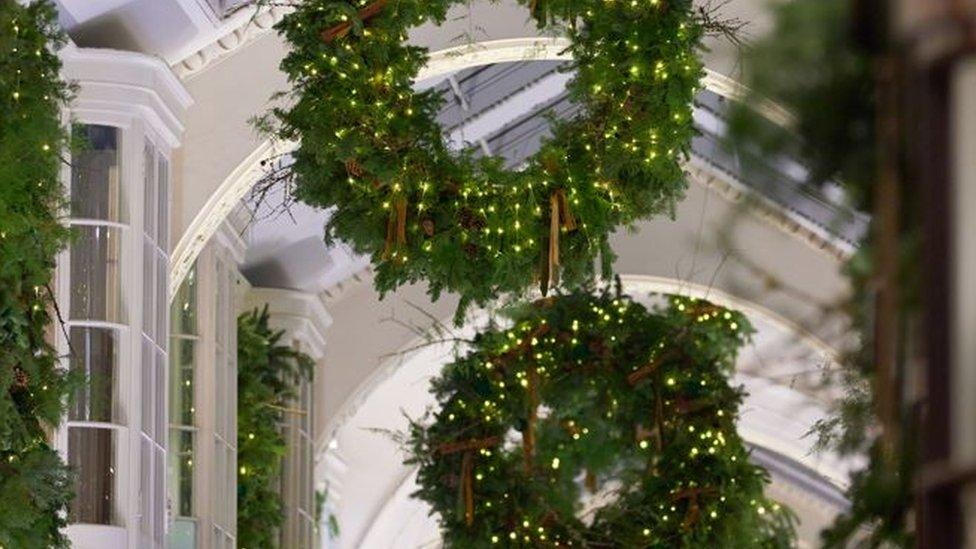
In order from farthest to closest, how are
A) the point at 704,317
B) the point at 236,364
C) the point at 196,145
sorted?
the point at 236,364, the point at 704,317, the point at 196,145

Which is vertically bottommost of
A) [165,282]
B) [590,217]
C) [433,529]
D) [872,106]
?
[872,106]

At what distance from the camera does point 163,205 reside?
1016 cm

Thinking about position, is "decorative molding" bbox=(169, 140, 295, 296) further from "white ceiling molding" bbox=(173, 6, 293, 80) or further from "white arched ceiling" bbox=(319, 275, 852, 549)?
"white arched ceiling" bbox=(319, 275, 852, 549)

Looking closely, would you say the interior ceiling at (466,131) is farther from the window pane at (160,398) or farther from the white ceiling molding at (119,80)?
the white ceiling molding at (119,80)

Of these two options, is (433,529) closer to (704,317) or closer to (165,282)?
(704,317)

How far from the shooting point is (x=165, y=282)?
10.2 m

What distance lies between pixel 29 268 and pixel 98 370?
338cm

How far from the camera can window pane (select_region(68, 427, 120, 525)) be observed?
30.4ft

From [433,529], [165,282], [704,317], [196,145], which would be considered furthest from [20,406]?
[433,529]

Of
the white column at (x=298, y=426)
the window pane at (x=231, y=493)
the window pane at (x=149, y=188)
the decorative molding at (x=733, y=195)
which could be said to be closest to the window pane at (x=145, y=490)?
the window pane at (x=149, y=188)

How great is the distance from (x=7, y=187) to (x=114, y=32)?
4.24 m

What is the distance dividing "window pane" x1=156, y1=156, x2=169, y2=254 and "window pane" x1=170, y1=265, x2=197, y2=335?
1.62m

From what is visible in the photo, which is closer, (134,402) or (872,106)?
(872,106)

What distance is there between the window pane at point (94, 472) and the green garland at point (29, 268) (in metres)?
2.83
